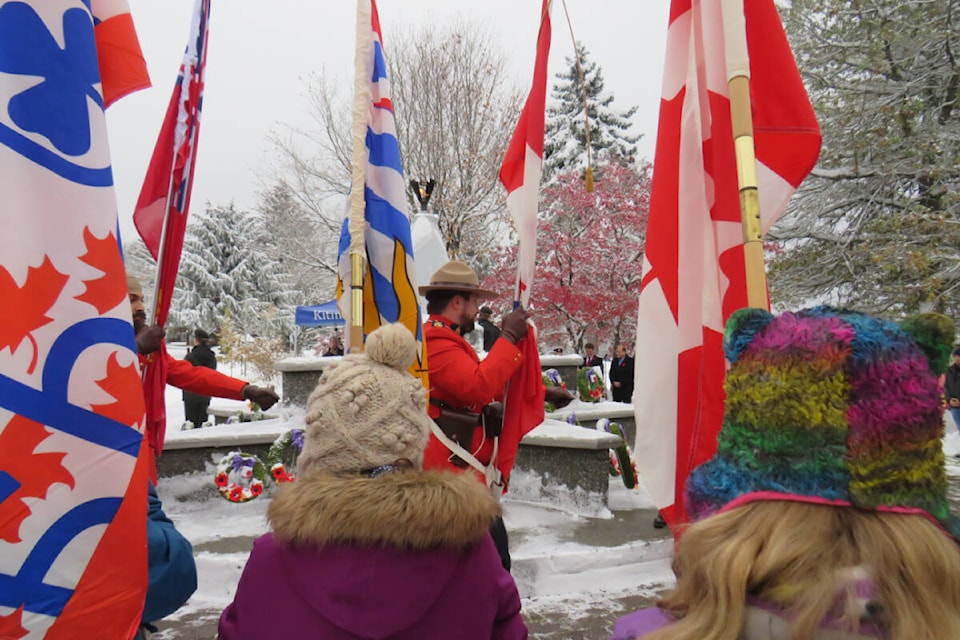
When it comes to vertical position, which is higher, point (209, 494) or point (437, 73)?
point (437, 73)

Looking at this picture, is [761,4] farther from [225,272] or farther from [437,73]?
[225,272]

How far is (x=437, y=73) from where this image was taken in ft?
62.2

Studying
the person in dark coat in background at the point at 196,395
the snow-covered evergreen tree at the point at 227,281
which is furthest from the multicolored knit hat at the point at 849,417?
the snow-covered evergreen tree at the point at 227,281

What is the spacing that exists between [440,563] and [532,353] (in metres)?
2.09

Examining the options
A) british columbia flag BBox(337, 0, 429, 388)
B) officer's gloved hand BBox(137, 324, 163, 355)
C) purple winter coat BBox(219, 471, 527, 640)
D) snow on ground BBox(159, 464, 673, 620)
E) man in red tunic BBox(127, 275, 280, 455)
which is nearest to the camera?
purple winter coat BBox(219, 471, 527, 640)

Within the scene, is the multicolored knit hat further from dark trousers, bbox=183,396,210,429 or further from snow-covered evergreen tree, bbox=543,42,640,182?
snow-covered evergreen tree, bbox=543,42,640,182

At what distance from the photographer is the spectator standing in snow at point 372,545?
4.42ft

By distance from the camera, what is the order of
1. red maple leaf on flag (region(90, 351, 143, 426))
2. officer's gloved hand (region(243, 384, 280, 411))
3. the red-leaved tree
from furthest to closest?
the red-leaved tree → officer's gloved hand (region(243, 384, 280, 411)) → red maple leaf on flag (region(90, 351, 143, 426))

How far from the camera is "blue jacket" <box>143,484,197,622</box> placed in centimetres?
182

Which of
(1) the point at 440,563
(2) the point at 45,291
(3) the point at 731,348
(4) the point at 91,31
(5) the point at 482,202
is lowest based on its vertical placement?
(1) the point at 440,563

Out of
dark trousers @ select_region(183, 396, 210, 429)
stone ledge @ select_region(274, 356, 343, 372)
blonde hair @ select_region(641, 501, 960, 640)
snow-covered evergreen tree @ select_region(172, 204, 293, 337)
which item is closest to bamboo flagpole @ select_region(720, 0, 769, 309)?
blonde hair @ select_region(641, 501, 960, 640)

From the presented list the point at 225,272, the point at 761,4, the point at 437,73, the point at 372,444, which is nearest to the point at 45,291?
the point at 372,444

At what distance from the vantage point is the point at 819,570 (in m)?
0.84

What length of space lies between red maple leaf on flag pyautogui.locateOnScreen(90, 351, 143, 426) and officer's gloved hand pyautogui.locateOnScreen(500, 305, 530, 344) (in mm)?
1709
